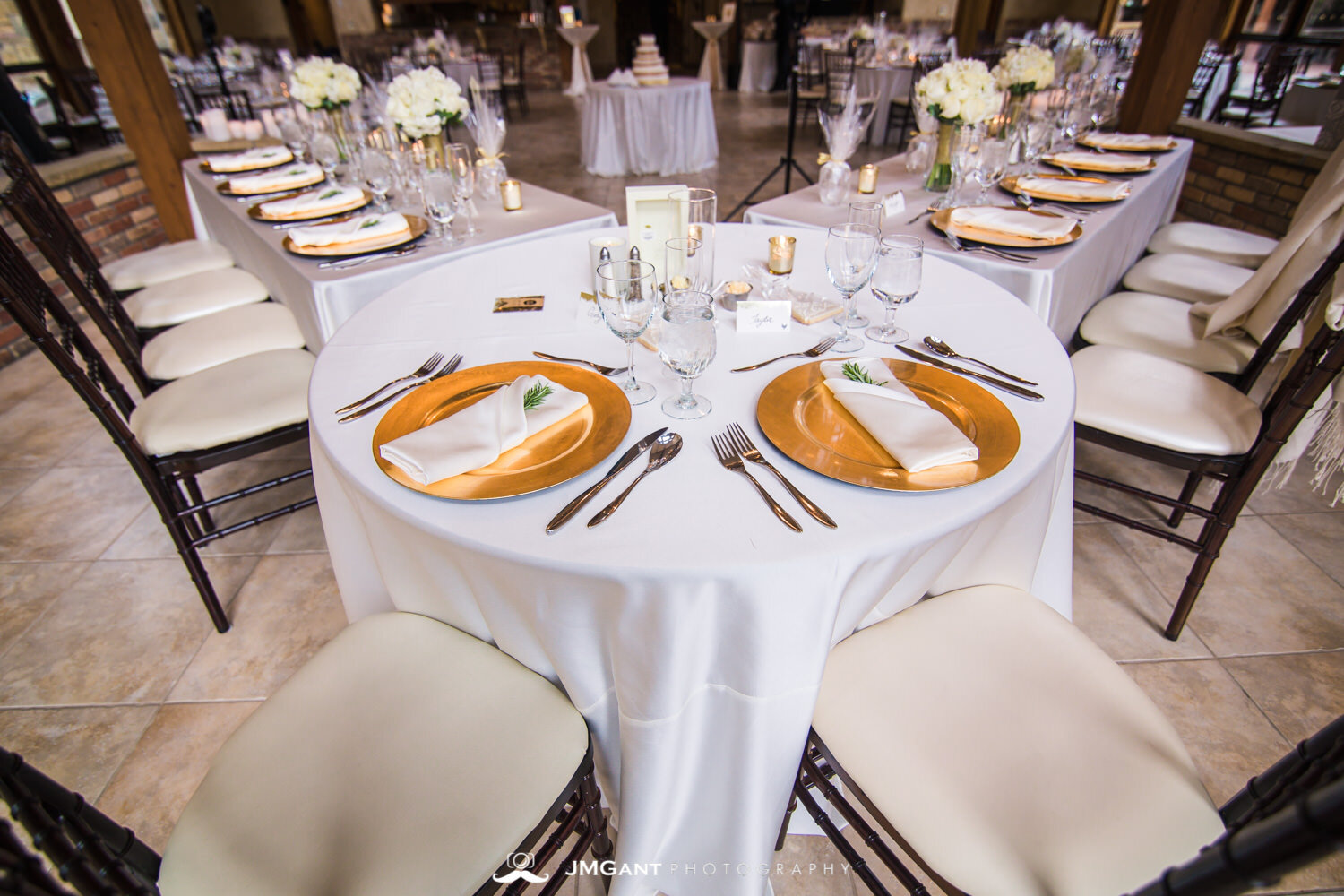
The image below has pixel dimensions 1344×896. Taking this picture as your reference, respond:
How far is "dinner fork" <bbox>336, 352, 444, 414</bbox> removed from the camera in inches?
40.9

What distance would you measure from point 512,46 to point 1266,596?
12346 millimetres

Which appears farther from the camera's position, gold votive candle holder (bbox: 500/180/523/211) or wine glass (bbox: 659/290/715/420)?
gold votive candle holder (bbox: 500/180/523/211)

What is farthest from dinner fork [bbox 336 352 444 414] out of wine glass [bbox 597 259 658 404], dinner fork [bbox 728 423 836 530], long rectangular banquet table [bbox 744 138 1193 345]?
long rectangular banquet table [bbox 744 138 1193 345]

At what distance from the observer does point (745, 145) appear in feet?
22.4

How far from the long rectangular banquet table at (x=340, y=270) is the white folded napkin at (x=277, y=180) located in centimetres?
5

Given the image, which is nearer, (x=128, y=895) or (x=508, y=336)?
(x=128, y=895)

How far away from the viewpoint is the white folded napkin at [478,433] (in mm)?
851

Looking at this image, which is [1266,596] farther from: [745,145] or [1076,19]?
[1076,19]

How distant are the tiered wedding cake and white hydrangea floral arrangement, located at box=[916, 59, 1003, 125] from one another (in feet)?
14.2

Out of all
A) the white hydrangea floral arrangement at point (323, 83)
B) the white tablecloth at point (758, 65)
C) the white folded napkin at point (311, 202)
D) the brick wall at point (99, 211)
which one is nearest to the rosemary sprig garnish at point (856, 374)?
the white folded napkin at point (311, 202)

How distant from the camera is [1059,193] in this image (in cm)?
203

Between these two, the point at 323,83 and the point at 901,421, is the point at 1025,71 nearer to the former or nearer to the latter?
the point at 901,421

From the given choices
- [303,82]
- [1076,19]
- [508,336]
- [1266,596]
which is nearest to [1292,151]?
[1266,596]

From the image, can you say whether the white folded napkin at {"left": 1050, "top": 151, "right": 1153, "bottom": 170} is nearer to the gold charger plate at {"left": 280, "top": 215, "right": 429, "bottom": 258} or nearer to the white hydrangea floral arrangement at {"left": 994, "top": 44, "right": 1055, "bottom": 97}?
the white hydrangea floral arrangement at {"left": 994, "top": 44, "right": 1055, "bottom": 97}
